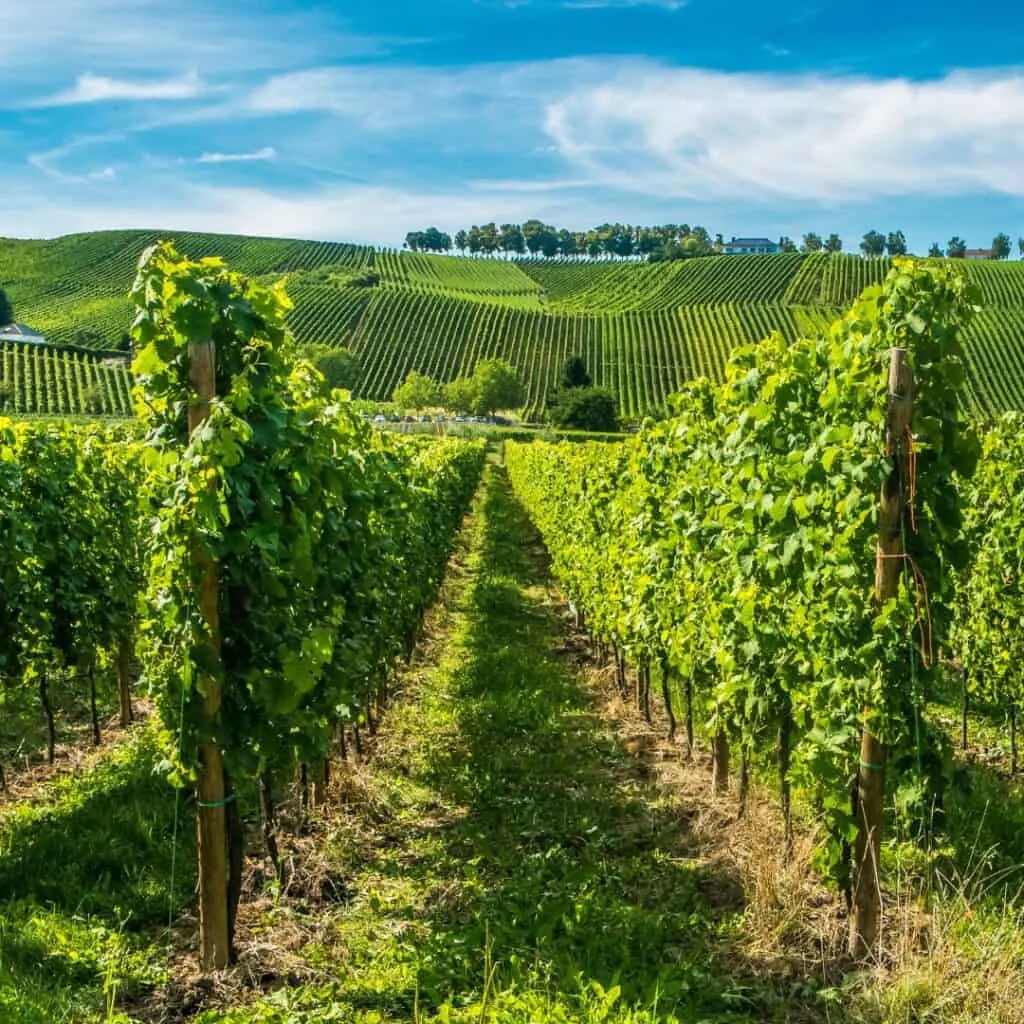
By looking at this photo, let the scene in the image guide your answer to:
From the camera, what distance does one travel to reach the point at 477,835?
246 inches

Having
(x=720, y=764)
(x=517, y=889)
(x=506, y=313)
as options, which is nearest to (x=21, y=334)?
(x=506, y=313)

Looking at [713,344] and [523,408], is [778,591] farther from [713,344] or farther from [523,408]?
[713,344]

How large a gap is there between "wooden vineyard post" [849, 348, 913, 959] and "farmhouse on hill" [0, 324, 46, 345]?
85876 mm

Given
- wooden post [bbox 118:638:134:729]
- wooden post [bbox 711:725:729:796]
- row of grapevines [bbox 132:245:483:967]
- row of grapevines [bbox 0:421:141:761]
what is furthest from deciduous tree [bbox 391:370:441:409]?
row of grapevines [bbox 132:245:483:967]

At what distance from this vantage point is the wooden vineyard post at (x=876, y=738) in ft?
14.1

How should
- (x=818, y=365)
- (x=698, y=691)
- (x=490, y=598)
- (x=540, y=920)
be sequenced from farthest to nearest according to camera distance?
(x=490, y=598)
(x=698, y=691)
(x=818, y=365)
(x=540, y=920)

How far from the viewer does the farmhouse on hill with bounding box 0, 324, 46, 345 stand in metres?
79.8

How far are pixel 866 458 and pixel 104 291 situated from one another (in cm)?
11736

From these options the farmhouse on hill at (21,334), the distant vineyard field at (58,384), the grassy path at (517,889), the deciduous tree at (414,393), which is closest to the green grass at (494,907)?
the grassy path at (517,889)

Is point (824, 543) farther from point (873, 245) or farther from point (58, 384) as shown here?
point (873, 245)

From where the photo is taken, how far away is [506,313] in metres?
103

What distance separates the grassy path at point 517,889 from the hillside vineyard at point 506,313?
62.1 metres

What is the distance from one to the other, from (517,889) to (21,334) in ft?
306

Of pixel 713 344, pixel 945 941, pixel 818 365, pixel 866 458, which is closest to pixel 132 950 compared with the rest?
pixel 945 941
